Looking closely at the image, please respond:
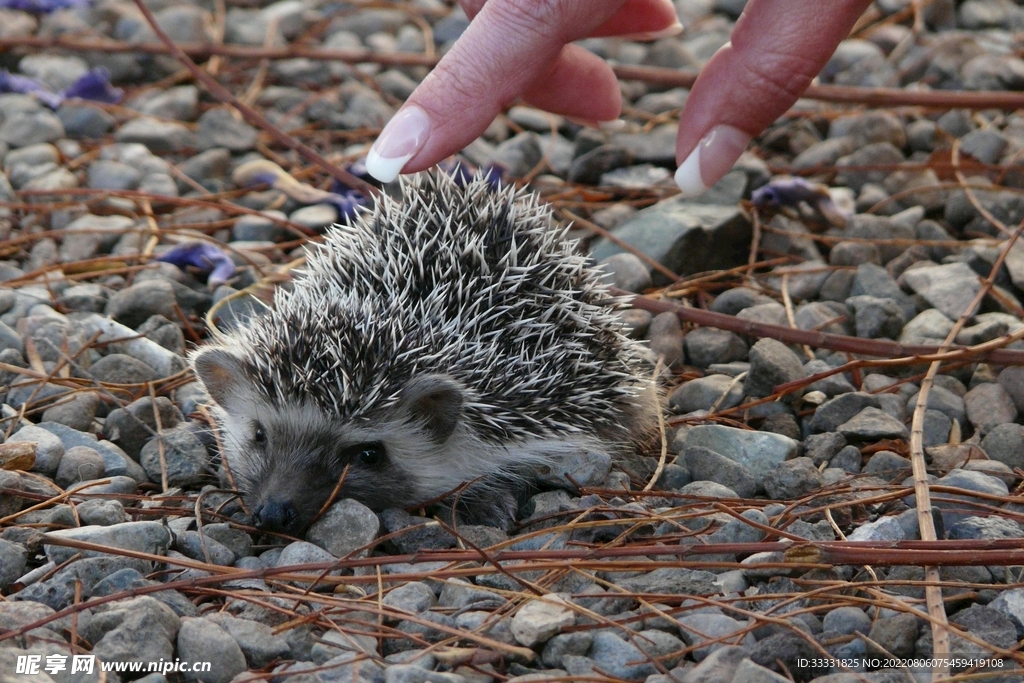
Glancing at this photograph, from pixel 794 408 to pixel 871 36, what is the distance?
431 centimetres

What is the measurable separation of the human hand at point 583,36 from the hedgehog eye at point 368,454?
0.91 m

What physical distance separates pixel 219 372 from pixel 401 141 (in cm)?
111

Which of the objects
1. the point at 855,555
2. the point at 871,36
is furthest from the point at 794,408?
the point at 871,36

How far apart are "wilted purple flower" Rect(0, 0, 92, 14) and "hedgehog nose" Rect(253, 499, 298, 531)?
16.7ft

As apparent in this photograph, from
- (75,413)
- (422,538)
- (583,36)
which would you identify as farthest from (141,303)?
(583,36)

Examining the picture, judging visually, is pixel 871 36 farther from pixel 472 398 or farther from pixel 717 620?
pixel 717 620

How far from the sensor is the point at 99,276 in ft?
15.6

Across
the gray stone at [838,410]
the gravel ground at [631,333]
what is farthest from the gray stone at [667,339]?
the gray stone at [838,410]

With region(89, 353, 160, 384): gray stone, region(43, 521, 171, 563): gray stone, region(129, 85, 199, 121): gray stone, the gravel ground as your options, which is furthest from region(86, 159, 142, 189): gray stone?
region(43, 521, 171, 563): gray stone

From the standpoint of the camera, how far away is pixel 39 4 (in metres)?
6.92

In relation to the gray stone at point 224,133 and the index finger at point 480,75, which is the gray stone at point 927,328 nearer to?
the index finger at point 480,75

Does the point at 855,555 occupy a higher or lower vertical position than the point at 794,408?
higher

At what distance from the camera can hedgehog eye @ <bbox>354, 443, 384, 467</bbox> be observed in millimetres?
3504

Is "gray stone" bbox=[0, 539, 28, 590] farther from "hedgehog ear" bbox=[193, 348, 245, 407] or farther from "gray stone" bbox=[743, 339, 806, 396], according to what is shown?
"gray stone" bbox=[743, 339, 806, 396]
